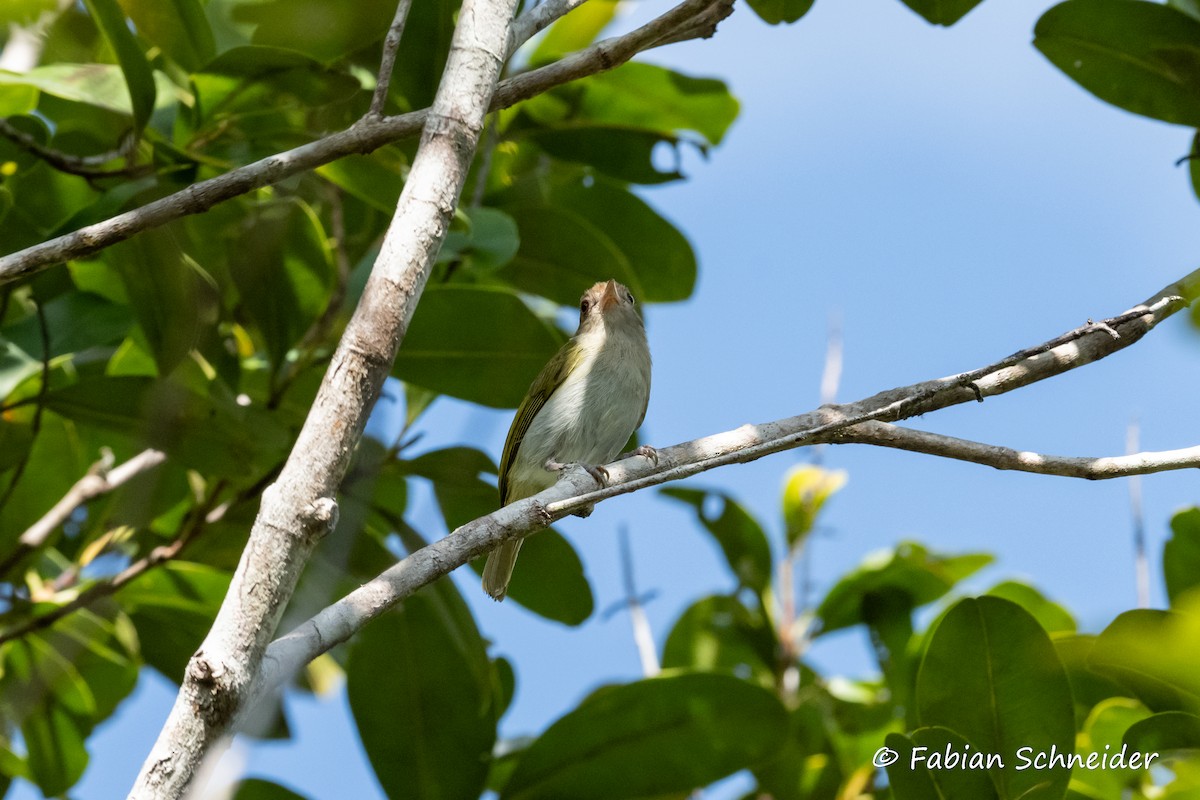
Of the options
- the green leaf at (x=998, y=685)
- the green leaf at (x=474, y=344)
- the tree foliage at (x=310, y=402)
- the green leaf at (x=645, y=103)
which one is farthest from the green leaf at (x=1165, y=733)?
the green leaf at (x=645, y=103)

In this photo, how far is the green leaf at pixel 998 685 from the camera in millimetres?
2215

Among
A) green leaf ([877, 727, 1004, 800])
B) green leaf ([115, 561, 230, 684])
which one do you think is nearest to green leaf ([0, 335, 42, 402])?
green leaf ([115, 561, 230, 684])

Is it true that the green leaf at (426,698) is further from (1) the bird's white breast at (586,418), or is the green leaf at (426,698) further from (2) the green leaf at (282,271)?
(1) the bird's white breast at (586,418)

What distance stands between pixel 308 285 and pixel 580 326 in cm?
121

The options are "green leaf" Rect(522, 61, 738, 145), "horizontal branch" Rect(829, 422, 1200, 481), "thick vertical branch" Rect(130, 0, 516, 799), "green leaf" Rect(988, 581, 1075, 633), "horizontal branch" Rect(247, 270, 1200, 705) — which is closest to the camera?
"thick vertical branch" Rect(130, 0, 516, 799)

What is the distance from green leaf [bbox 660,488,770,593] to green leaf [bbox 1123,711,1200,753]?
1533mm

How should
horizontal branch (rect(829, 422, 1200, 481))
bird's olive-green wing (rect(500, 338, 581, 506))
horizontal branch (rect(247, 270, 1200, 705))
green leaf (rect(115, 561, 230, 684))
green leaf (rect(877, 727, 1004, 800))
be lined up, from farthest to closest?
bird's olive-green wing (rect(500, 338, 581, 506))
green leaf (rect(115, 561, 230, 684))
green leaf (rect(877, 727, 1004, 800))
horizontal branch (rect(829, 422, 1200, 481))
horizontal branch (rect(247, 270, 1200, 705))

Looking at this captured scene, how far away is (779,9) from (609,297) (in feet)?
3.86

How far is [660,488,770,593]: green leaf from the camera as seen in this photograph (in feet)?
12.1

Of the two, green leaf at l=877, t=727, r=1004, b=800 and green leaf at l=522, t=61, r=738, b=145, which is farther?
green leaf at l=522, t=61, r=738, b=145

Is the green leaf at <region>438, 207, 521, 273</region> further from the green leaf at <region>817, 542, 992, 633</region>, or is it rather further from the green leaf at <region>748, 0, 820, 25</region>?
the green leaf at <region>817, 542, 992, 633</region>

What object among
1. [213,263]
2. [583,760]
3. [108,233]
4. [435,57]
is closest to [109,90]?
[213,263]

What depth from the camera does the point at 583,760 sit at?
9.24 feet

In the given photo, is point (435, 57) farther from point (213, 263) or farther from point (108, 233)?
point (108, 233)
